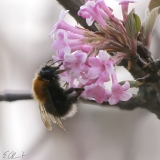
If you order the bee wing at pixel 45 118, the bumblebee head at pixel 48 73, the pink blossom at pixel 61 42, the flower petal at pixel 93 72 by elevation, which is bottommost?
the bee wing at pixel 45 118

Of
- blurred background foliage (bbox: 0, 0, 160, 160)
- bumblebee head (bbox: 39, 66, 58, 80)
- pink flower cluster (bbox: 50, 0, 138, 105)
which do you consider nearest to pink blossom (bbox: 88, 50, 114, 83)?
pink flower cluster (bbox: 50, 0, 138, 105)

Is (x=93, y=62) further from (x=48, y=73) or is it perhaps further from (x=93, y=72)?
(x=48, y=73)

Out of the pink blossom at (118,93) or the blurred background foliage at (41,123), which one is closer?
the pink blossom at (118,93)

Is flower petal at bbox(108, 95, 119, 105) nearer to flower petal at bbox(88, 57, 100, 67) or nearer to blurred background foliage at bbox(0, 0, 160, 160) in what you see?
flower petal at bbox(88, 57, 100, 67)

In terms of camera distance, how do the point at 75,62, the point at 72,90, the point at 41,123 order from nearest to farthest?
the point at 75,62 → the point at 72,90 → the point at 41,123

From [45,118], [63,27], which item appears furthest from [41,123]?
[63,27]

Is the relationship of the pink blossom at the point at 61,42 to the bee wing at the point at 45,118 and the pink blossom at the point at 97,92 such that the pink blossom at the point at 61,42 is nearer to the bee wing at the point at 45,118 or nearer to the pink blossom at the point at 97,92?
the pink blossom at the point at 97,92

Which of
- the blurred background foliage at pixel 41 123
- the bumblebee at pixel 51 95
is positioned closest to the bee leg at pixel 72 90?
the bumblebee at pixel 51 95
